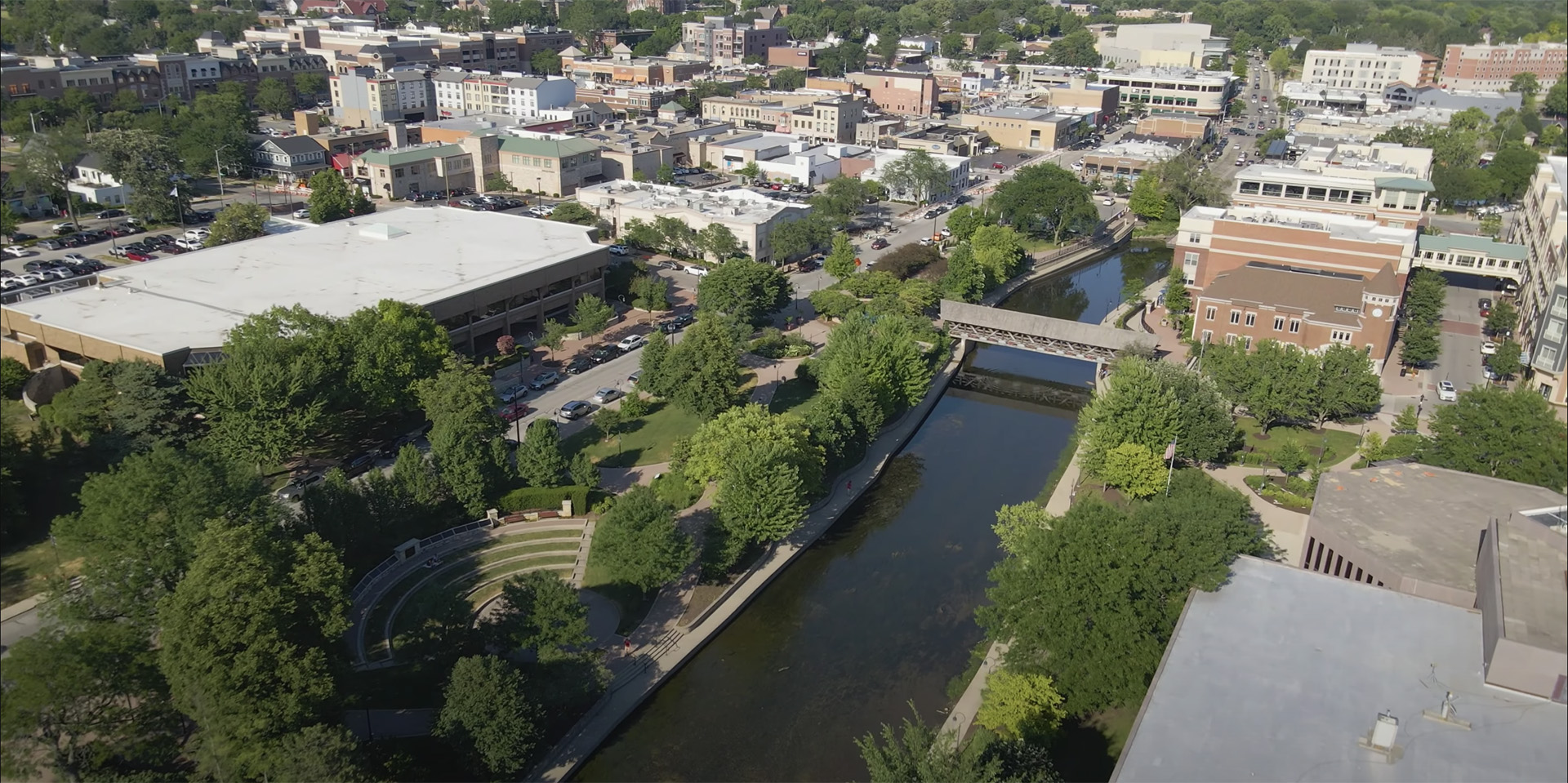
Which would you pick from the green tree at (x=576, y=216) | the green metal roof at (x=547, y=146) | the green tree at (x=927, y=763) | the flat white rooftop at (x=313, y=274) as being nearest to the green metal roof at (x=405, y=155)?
the green metal roof at (x=547, y=146)

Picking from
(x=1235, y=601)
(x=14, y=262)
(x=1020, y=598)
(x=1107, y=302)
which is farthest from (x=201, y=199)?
(x=1235, y=601)

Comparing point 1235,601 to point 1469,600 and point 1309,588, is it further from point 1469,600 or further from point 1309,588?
point 1469,600

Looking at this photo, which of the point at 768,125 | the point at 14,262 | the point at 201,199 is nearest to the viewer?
the point at 14,262

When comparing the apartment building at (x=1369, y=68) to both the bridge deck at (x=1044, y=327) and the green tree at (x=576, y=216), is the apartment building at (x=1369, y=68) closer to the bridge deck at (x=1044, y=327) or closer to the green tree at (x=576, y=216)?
the bridge deck at (x=1044, y=327)

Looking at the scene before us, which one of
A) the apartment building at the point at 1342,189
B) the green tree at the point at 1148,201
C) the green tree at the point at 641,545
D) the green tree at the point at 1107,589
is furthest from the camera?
the green tree at the point at 1148,201

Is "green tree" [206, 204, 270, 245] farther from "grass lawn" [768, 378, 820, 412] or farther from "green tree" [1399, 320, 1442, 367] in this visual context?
"green tree" [1399, 320, 1442, 367]

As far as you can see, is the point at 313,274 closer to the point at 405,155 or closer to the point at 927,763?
the point at 405,155

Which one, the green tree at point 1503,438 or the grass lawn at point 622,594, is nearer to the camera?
the green tree at point 1503,438
